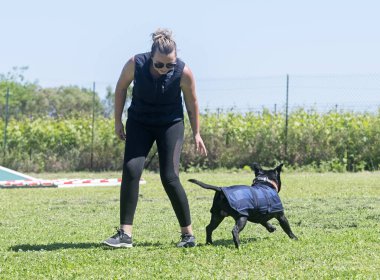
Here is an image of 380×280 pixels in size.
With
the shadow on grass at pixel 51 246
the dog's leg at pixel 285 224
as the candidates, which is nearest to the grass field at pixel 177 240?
the shadow on grass at pixel 51 246

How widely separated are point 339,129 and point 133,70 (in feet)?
43.8

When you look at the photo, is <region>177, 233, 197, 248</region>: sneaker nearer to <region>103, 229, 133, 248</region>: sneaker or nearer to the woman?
the woman

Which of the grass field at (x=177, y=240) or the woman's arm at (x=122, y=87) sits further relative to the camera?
the woman's arm at (x=122, y=87)

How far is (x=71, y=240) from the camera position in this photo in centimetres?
723

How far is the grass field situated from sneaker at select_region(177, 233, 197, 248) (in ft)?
0.28

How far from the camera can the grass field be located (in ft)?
17.6

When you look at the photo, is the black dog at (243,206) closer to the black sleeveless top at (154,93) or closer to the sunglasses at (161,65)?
the black sleeveless top at (154,93)

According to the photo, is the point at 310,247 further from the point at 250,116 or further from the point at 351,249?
the point at 250,116

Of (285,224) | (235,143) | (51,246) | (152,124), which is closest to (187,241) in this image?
(285,224)

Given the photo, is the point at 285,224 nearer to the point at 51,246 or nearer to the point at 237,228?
the point at 237,228

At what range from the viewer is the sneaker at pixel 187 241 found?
21.5ft

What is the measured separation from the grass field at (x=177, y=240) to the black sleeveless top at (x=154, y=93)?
1072 mm

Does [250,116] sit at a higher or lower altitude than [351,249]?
higher

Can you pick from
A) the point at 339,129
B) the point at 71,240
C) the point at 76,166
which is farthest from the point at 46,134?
the point at 71,240
